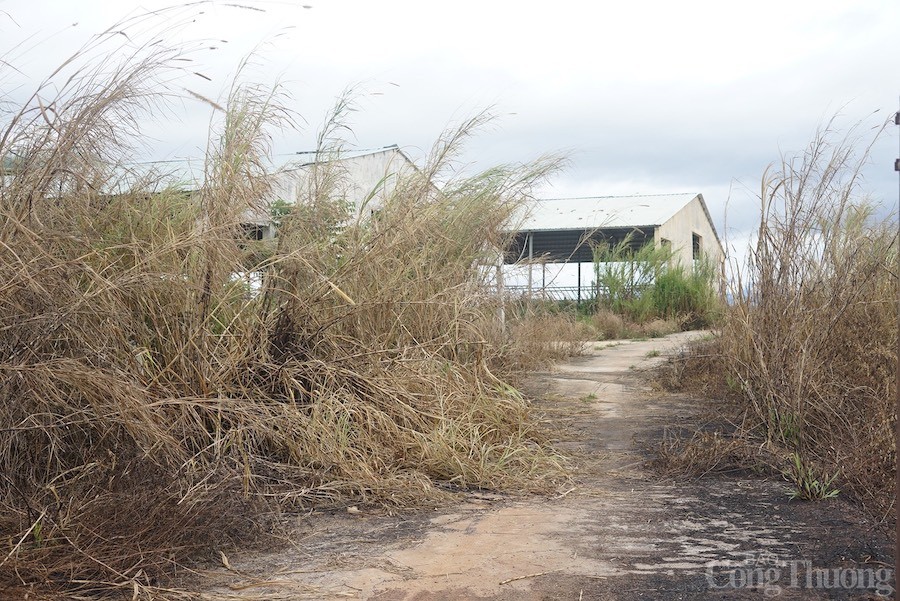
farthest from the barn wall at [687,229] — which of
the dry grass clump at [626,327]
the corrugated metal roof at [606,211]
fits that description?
the dry grass clump at [626,327]

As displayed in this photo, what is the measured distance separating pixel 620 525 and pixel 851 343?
2.37 metres

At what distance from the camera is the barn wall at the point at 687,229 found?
71.9 feet

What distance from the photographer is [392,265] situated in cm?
592

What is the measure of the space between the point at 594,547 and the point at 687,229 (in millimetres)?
21334

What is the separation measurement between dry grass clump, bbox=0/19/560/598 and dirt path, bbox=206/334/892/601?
1.22 ft

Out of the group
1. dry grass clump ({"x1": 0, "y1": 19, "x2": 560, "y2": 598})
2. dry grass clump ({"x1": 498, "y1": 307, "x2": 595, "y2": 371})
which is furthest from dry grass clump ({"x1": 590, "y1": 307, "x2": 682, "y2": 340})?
dry grass clump ({"x1": 0, "y1": 19, "x2": 560, "y2": 598})

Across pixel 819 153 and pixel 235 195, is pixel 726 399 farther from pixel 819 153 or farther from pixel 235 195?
pixel 235 195

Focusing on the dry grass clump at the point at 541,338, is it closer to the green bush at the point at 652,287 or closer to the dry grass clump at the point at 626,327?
the dry grass clump at the point at 626,327

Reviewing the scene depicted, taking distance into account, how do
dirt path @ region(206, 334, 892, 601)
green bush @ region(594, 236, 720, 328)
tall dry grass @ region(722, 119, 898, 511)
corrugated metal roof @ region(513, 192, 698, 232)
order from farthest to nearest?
1. corrugated metal roof @ region(513, 192, 698, 232)
2. green bush @ region(594, 236, 720, 328)
3. tall dry grass @ region(722, 119, 898, 511)
4. dirt path @ region(206, 334, 892, 601)

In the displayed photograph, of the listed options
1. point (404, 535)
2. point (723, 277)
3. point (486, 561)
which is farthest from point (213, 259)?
point (723, 277)

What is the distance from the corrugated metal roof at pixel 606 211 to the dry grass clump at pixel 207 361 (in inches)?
587

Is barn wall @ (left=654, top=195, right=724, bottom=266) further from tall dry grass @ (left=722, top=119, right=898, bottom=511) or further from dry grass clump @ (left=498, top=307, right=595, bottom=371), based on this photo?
tall dry grass @ (left=722, top=119, right=898, bottom=511)

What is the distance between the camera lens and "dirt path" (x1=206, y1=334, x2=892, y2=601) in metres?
3.19

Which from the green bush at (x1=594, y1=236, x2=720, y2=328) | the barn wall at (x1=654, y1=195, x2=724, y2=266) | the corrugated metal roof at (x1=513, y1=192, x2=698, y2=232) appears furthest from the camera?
the barn wall at (x1=654, y1=195, x2=724, y2=266)
